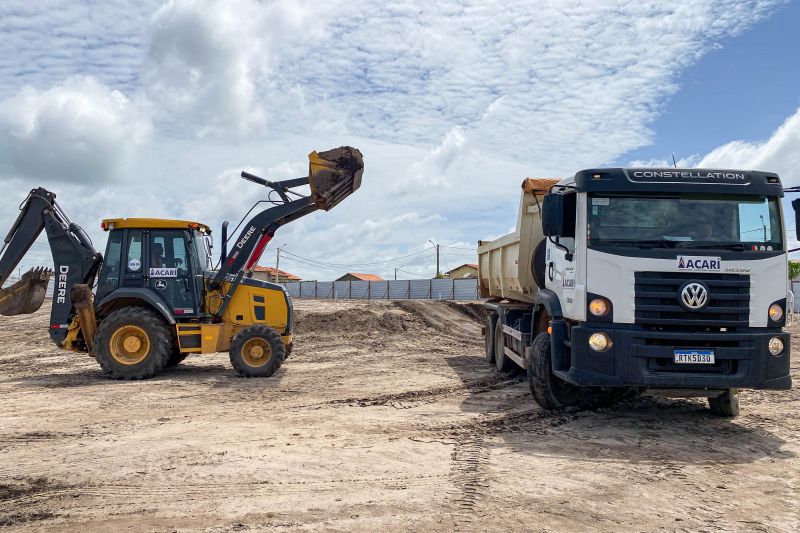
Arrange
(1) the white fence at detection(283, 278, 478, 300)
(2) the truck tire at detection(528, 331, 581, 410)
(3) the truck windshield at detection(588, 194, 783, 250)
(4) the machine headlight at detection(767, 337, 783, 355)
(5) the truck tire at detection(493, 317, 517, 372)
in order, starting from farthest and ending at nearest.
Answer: (1) the white fence at detection(283, 278, 478, 300) < (5) the truck tire at detection(493, 317, 517, 372) < (2) the truck tire at detection(528, 331, 581, 410) < (3) the truck windshield at detection(588, 194, 783, 250) < (4) the machine headlight at detection(767, 337, 783, 355)

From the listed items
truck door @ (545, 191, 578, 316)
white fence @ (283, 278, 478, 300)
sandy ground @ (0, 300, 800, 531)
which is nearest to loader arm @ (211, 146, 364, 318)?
sandy ground @ (0, 300, 800, 531)

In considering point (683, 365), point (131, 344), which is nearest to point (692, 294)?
point (683, 365)

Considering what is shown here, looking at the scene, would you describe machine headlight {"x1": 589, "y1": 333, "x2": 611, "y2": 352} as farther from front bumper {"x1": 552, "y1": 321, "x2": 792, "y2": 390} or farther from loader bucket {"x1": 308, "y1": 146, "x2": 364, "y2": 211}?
loader bucket {"x1": 308, "y1": 146, "x2": 364, "y2": 211}

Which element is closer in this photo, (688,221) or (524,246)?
(688,221)

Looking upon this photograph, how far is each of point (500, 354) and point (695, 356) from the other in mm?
6432

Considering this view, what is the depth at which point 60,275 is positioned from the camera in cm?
1266

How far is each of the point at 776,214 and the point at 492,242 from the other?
6604mm

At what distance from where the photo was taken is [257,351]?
12336 millimetres

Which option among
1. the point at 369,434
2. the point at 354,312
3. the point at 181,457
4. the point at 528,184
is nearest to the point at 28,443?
the point at 181,457

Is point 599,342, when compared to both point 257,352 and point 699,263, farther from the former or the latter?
point 257,352

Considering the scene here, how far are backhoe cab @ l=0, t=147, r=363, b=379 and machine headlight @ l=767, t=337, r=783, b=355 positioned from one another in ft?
25.6

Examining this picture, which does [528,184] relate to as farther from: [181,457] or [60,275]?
[60,275]

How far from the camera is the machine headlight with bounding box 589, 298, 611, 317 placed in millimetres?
7441

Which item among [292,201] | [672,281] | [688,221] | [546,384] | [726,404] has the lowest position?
[726,404]
